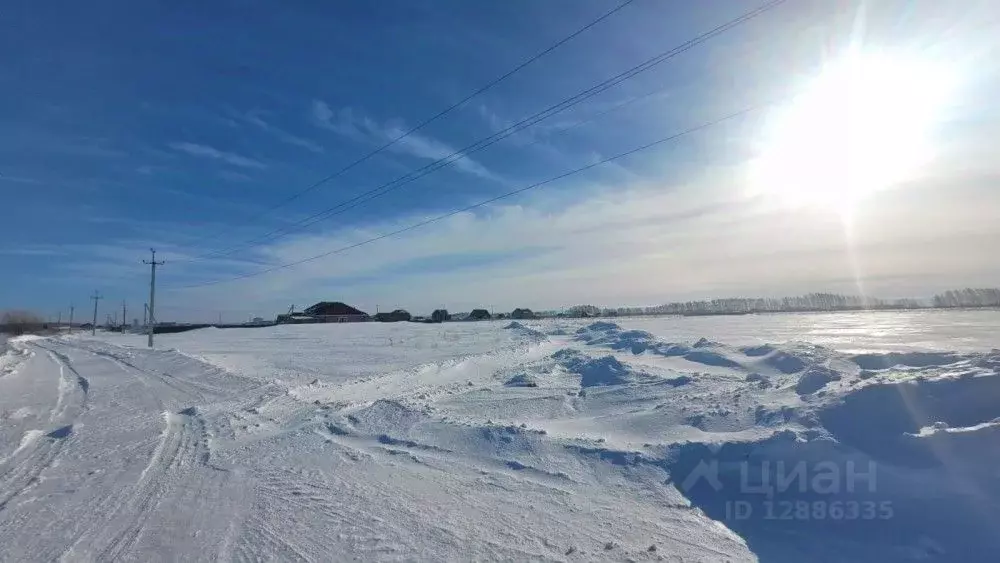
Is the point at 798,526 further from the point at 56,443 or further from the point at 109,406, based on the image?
the point at 109,406

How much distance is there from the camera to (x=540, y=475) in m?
5.98

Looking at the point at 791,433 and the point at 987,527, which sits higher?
the point at 791,433

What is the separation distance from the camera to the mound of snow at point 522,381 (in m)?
11.8

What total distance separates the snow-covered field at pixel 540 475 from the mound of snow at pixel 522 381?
1066 millimetres

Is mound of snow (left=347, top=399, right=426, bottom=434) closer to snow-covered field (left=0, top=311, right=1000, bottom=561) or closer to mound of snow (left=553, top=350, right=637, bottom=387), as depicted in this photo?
snow-covered field (left=0, top=311, right=1000, bottom=561)

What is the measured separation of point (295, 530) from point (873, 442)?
241 inches

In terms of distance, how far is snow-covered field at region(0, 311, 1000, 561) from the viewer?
4285 mm

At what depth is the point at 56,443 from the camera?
7996 millimetres

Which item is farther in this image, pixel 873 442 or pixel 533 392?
pixel 533 392

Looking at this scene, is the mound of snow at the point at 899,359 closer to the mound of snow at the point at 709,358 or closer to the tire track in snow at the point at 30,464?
the mound of snow at the point at 709,358

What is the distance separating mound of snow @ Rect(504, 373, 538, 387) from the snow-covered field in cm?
107

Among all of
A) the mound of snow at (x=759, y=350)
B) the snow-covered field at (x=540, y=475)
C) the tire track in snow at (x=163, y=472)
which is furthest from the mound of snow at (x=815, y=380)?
the tire track in snow at (x=163, y=472)

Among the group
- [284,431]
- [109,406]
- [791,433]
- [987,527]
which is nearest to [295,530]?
[284,431]

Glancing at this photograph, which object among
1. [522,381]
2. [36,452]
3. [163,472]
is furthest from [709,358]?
[36,452]
